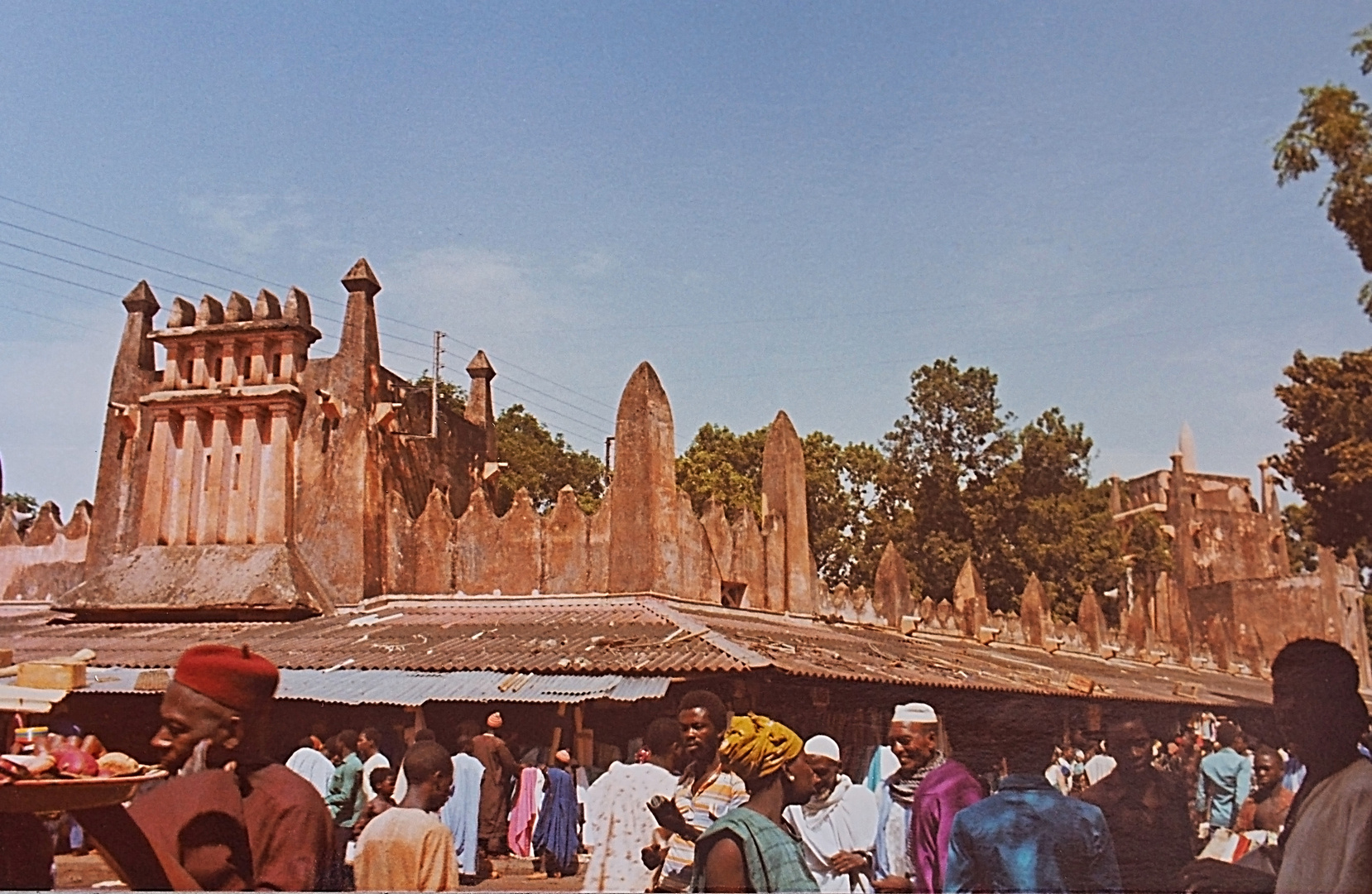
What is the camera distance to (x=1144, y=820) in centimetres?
673

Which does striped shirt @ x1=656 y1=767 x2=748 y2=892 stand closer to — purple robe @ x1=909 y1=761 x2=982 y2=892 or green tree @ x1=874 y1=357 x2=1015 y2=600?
purple robe @ x1=909 y1=761 x2=982 y2=892

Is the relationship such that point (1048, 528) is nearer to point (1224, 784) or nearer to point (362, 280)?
point (1224, 784)

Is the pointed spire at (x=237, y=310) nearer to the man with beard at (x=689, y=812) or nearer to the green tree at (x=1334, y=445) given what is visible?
the man with beard at (x=689, y=812)

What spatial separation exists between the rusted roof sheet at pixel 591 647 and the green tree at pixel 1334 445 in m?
1.21

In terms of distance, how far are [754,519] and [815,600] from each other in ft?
3.44

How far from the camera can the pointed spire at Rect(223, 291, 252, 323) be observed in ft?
29.5

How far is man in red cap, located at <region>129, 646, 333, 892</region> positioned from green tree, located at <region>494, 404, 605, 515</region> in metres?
5.88

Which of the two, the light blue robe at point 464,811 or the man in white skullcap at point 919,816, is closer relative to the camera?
the man in white skullcap at point 919,816

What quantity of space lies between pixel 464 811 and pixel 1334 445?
5.84 m

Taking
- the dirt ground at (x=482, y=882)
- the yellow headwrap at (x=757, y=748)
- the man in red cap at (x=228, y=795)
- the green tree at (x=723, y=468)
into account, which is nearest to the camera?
the man in red cap at (x=228, y=795)

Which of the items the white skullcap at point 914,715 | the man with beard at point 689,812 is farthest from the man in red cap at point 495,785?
the white skullcap at point 914,715

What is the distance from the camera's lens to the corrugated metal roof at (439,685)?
7.64 m

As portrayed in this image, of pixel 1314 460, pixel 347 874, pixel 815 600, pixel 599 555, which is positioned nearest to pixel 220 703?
pixel 347 874

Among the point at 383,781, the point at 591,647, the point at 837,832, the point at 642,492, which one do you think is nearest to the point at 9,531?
the point at 383,781
